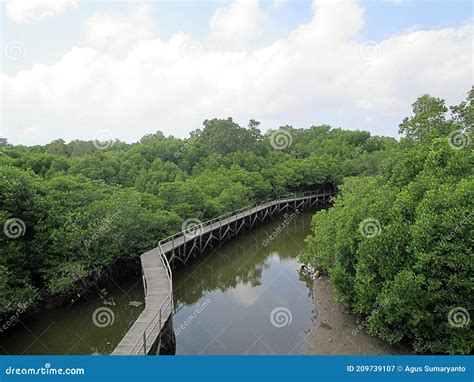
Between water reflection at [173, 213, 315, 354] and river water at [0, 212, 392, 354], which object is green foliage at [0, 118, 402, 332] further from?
water reflection at [173, 213, 315, 354]

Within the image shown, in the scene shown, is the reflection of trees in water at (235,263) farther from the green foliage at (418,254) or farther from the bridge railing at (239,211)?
the green foliage at (418,254)

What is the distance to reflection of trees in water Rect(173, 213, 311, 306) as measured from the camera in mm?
15398

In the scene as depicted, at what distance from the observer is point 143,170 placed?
2448 cm

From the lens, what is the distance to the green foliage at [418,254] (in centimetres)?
757

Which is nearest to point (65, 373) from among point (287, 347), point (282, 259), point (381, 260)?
point (287, 347)

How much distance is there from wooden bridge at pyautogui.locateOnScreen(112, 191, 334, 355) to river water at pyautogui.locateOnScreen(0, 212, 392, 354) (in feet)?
4.23

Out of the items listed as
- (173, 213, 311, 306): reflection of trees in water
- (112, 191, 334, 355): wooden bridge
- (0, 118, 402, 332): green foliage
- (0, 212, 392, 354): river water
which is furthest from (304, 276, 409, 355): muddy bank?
(0, 118, 402, 332): green foliage

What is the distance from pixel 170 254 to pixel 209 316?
4406 mm

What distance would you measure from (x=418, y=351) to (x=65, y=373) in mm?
7469

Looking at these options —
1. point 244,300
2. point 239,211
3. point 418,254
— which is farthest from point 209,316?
point 239,211

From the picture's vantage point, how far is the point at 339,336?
1016 cm

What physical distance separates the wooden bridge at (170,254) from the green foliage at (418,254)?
5078mm

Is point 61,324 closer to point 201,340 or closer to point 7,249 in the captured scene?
point 7,249

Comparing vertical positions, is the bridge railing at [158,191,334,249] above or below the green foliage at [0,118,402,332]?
below
